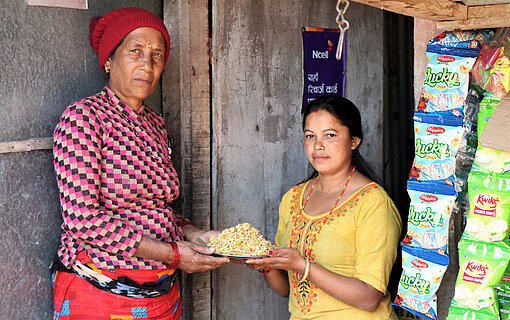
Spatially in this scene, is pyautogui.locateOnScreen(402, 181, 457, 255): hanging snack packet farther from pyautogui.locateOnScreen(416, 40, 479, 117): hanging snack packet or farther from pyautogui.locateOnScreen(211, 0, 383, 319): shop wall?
pyautogui.locateOnScreen(211, 0, 383, 319): shop wall

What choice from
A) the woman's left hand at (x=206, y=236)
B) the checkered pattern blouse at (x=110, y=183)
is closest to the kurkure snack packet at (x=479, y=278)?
the woman's left hand at (x=206, y=236)

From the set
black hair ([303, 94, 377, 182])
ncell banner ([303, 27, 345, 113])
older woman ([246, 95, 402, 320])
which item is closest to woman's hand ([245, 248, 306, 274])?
older woman ([246, 95, 402, 320])

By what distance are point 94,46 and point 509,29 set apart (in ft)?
6.10

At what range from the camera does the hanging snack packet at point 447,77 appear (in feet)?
7.44

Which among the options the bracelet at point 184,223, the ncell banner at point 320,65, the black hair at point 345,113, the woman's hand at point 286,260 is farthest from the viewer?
the ncell banner at point 320,65

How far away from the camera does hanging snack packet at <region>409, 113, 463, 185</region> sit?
7.48 ft

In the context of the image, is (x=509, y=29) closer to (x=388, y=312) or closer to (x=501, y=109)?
(x=501, y=109)

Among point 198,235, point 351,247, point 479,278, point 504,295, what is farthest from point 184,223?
point 504,295

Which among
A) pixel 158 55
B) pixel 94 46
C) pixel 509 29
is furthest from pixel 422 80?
pixel 94 46

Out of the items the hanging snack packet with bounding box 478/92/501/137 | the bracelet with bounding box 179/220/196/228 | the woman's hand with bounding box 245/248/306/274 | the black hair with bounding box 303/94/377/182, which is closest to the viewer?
the hanging snack packet with bounding box 478/92/501/137

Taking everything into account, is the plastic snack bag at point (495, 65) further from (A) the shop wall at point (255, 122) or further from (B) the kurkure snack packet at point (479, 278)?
(A) the shop wall at point (255, 122)

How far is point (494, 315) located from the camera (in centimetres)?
221

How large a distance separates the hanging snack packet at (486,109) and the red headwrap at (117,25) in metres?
1.46

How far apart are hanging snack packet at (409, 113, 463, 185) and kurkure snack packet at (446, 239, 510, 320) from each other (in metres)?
0.30
